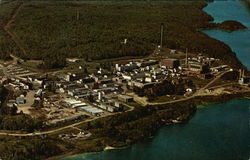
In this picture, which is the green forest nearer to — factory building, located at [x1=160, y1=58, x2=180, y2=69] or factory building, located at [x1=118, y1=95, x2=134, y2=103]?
factory building, located at [x1=160, y1=58, x2=180, y2=69]

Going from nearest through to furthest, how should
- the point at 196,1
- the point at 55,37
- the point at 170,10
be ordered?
the point at 55,37 → the point at 170,10 → the point at 196,1

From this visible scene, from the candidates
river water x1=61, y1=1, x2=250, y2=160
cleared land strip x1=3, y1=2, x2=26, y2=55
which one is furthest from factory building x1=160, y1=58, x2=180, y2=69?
cleared land strip x1=3, y1=2, x2=26, y2=55

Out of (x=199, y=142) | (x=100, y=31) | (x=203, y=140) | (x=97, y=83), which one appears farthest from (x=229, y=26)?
(x=199, y=142)

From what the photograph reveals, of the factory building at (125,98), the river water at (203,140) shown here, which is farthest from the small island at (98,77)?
the river water at (203,140)

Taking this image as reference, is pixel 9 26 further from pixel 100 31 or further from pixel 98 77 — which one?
pixel 98 77

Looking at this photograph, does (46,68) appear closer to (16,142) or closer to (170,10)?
(16,142)

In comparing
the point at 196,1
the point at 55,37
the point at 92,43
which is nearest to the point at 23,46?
the point at 55,37

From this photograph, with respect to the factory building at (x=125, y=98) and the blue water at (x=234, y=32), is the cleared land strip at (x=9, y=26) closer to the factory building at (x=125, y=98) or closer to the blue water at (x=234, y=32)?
the factory building at (x=125, y=98)
